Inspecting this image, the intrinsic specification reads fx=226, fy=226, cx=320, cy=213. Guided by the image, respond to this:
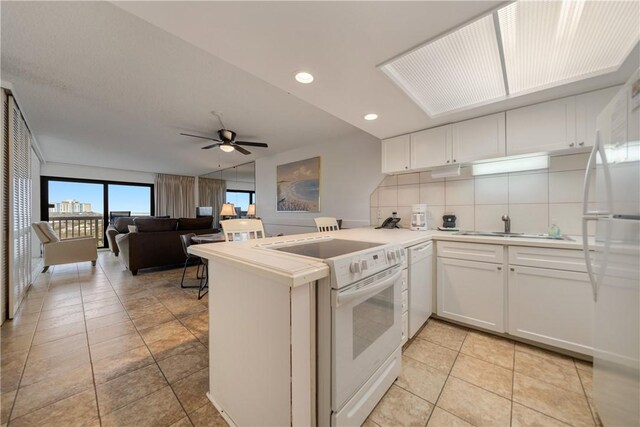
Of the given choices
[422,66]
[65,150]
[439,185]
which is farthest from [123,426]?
[65,150]

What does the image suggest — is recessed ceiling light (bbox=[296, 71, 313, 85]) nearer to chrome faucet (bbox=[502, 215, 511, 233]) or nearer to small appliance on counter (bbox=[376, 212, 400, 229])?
small appliance on counter (bbox=[376, 212, 400, 229])

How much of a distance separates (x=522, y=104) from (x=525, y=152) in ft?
1.36

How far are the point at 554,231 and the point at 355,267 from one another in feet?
6.98

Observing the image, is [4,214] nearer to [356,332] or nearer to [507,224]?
[356,332]

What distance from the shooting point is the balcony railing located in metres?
5.97

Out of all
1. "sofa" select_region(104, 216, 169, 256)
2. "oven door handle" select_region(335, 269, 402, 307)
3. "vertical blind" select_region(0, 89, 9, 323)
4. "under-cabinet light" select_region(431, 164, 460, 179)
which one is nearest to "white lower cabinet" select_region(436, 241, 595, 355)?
"under-cabinet light" select_region(431, 164, 460, 179)

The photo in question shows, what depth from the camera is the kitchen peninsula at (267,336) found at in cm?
86

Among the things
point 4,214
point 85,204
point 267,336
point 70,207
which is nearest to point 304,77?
point 267,336

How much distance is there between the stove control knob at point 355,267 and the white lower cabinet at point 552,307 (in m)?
1.56

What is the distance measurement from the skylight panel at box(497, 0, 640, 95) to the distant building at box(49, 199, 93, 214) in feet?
29.9

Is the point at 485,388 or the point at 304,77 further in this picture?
the point at 304,77

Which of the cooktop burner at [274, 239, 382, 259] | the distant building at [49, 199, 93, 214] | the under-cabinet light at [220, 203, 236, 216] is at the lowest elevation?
the cooktop burner at [274, 239, 382, 259]

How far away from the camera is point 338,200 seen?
3.94 meters

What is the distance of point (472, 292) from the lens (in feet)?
6.49
